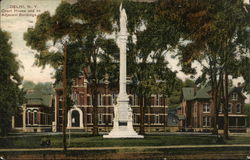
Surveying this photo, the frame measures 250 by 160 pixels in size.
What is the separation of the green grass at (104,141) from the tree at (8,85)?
60cm

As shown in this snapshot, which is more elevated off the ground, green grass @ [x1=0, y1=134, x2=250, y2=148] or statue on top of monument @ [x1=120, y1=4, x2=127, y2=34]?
statue on top of monument @ [x1=120, y1=4, x2=127, y2=34]

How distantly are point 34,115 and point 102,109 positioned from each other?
2467 millimetres

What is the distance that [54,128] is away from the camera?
1998cm

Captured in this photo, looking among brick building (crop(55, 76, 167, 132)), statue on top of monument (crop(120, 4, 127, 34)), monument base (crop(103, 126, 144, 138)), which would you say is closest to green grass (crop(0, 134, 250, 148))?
monument base (crop(103, 126, 144, 138))

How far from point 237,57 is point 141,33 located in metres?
3.68

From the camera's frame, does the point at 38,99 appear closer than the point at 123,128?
Yes

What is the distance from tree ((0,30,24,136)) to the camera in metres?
19.7

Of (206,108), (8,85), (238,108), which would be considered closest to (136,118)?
(206,108)

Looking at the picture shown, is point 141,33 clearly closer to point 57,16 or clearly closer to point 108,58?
point 108,58

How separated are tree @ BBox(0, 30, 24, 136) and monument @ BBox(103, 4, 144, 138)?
3513 millimetres

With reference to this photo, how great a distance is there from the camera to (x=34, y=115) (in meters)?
20.0

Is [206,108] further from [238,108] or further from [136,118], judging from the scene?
[136,118]

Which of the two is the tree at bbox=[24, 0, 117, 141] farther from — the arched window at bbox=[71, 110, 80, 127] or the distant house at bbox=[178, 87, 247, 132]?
the distant house at bbox=[178, 87, 247, 132]

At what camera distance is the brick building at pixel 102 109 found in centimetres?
2027
